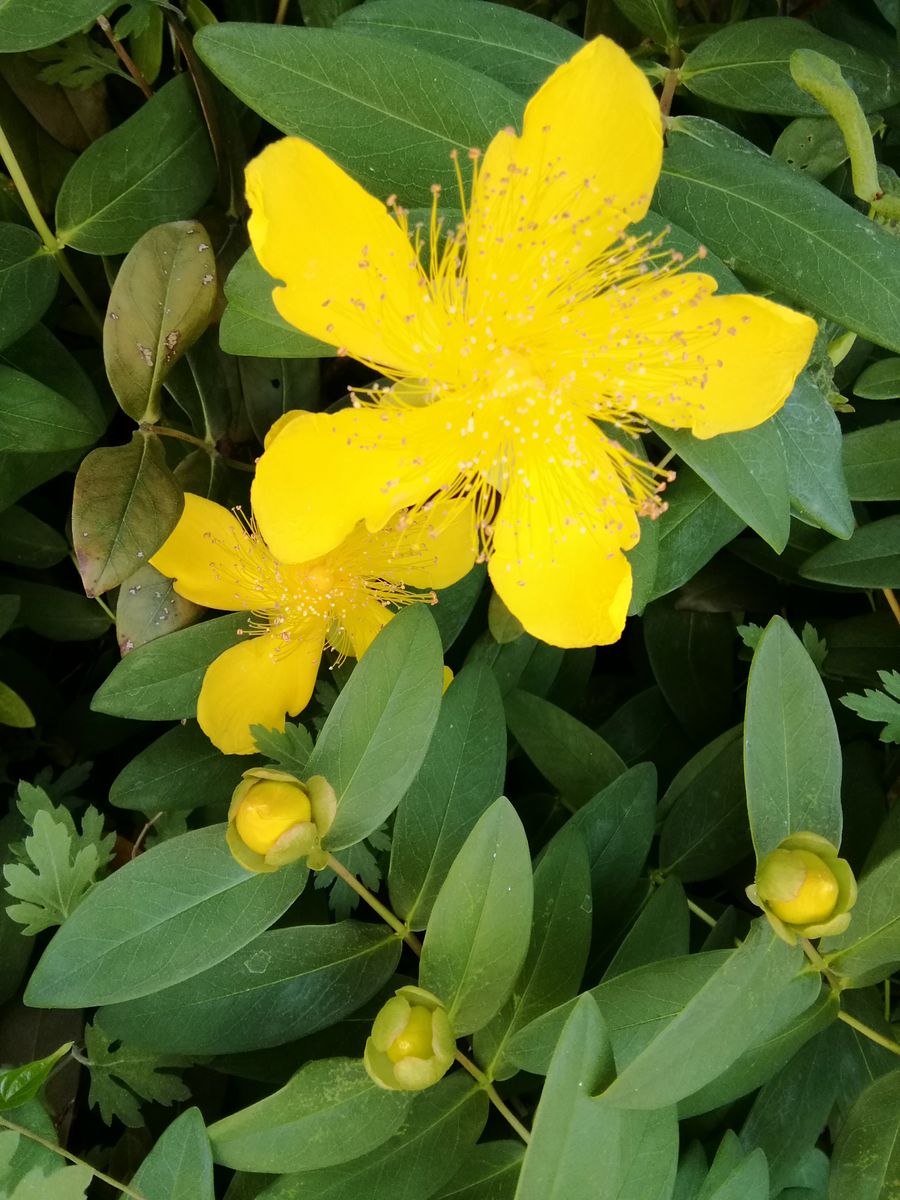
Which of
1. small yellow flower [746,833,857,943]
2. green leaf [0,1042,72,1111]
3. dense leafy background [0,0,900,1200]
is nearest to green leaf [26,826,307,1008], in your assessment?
dense leafy background [0,0,900,1200]

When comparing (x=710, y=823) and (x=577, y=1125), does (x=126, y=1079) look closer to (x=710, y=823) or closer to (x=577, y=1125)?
(x=577, y=1125)

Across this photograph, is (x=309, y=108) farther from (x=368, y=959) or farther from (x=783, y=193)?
(x=368, y=959)

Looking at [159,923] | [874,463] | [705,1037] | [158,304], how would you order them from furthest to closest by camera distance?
[874,463]
[158,304]
[159,923]
[705,1037]

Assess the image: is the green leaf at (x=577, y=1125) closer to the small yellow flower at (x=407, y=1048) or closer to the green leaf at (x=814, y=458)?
the small yellow flower at (x=407, y=1048)

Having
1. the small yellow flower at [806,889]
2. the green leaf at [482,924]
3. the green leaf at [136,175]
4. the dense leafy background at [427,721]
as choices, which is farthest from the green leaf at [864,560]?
the green leaf at [136,175]

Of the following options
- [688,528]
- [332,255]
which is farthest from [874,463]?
[332,255]

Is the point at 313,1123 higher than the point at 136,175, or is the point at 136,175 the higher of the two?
the point at 136,175
